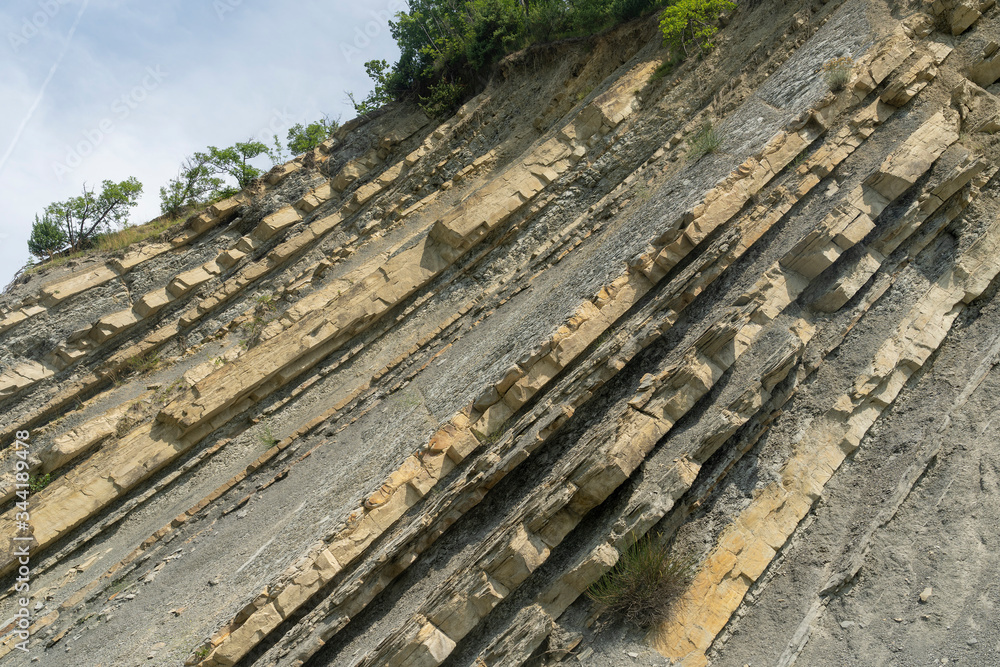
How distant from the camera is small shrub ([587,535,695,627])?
5.73 metres

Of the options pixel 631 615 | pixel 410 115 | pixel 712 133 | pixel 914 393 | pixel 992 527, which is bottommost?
pixel 992 527

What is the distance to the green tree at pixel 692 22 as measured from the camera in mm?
12398

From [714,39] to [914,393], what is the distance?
30.1 ft

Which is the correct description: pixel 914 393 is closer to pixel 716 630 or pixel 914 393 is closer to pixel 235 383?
pixel 716 630

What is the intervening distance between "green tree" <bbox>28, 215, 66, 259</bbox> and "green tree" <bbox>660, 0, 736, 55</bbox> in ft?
59.1

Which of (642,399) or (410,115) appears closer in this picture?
(642,399)

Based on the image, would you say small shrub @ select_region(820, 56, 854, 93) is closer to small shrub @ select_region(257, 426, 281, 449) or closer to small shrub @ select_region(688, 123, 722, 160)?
small shrub @ select_region(688, 123, 722, 160)

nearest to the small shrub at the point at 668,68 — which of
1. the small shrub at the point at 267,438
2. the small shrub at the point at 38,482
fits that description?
the small shrub at the point at 267,438

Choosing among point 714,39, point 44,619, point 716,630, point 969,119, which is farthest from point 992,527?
point 44,619

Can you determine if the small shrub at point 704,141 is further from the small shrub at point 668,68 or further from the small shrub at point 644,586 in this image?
the small shrub at point 644,586

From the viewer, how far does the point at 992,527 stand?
5.96 m

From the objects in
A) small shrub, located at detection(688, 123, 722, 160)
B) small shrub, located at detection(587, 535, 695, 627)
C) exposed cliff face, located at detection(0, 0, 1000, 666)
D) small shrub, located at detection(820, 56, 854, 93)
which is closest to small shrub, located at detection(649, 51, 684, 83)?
exposed cliff face, located at detection(0, 0, 1000, 666)

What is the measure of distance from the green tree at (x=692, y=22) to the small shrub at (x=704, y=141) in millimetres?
2833

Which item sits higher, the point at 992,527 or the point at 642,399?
the point at 642,399
